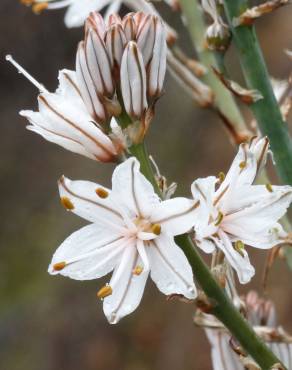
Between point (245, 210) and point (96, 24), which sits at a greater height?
point (96, 24)

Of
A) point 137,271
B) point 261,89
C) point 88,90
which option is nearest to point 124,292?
point 137,271

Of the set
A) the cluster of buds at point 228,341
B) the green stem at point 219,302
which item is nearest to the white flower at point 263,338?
the cluster of buds at point 228,341

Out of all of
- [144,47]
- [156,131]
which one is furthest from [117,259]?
[156,131]

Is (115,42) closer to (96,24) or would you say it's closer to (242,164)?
(96,24)

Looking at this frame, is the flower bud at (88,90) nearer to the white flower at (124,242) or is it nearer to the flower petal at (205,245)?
the white flower at (124,242)

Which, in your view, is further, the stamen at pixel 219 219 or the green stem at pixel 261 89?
the green stem at pixel 261 89
